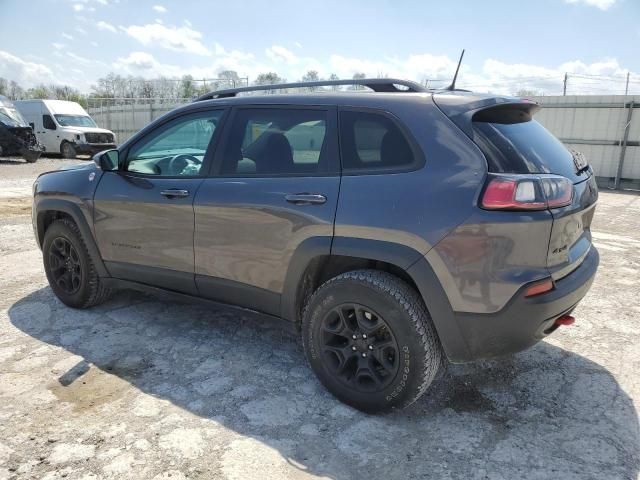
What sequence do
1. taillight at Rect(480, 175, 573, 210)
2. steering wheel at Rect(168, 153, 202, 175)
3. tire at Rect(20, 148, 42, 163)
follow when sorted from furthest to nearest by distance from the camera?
tire at Rect(20, 148, 42, 163)
steering wheel at Rect(168, 153, 202, 175)
taillight at Rect(480, 175, 573, 210)

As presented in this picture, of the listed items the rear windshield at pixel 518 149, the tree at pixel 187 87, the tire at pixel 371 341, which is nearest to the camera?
the rear windshield at pixel 518 149

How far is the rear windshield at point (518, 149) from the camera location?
2.43 m

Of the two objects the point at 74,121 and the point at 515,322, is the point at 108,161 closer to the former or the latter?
the point at 515,322

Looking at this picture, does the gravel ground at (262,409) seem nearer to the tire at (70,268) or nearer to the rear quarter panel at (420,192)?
the tire at (70,268)

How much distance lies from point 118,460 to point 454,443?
64.3 inches

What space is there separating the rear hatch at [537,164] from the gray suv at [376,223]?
0.03 ft

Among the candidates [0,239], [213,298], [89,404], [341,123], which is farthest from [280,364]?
[0,239]

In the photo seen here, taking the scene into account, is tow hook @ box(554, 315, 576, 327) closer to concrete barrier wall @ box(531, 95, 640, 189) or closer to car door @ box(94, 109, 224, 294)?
car door @ box(94, 109, 224, 294)

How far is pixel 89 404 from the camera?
9.32ft

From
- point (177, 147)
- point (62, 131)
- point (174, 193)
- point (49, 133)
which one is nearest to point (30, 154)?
point (62, 131)

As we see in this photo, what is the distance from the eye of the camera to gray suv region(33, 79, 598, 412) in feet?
7.80

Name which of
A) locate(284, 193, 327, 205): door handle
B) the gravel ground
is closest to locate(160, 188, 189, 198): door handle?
locate(284, 193, 327, 205): door handle

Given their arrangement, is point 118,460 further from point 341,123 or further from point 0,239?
point 0,239

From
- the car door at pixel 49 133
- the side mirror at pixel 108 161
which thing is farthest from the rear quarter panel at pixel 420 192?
the car door at pixel 49 133
